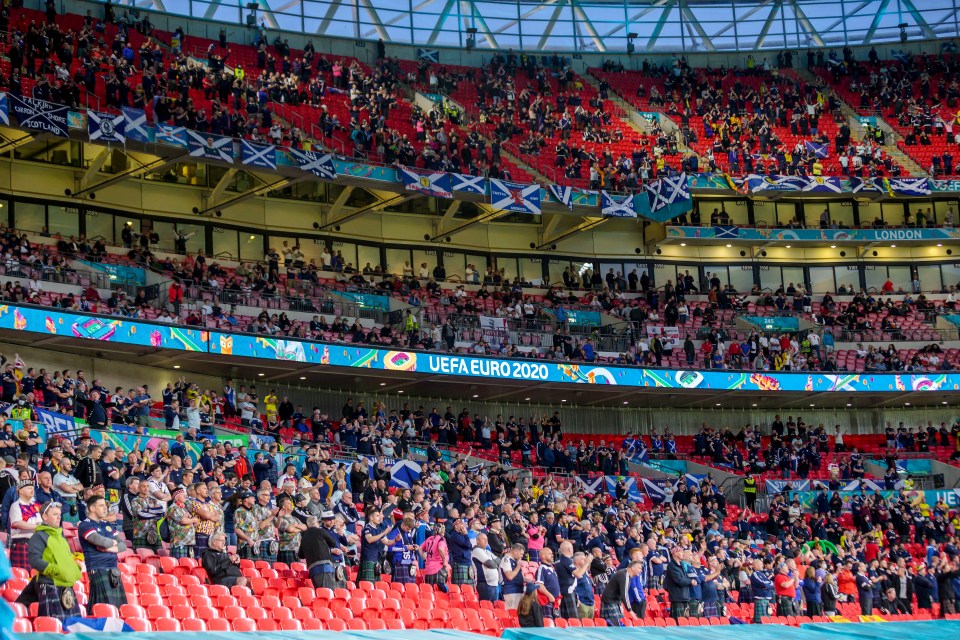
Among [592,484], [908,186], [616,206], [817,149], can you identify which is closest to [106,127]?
[592,484]

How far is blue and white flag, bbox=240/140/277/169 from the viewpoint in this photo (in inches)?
1204

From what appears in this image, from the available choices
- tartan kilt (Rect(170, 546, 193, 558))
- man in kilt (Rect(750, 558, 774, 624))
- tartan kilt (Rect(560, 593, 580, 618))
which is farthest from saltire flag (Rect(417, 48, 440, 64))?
tartan kilt (Rect(170, 546, 193, 558))

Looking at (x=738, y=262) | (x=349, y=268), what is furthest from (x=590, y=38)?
(x=349, y=268)

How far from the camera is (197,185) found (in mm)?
34000

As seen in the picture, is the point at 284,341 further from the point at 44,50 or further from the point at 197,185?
the point at 44,50

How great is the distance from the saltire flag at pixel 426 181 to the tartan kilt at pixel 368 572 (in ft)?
65.6

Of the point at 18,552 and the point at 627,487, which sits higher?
the point at 18,552

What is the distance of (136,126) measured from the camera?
2872 cm

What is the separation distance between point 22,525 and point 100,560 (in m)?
0.90

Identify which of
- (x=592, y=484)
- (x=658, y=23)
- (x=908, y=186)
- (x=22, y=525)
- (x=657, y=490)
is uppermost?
(x=658, y=23)

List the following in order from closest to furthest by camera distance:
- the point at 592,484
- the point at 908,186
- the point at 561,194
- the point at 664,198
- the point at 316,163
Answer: the point at 592,484
the point at 316,163
the point at 561,194
the point at 664,198
the point at 908,186

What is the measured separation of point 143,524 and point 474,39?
33.7 metres

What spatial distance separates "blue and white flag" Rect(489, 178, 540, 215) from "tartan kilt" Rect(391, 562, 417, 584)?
2042 cm

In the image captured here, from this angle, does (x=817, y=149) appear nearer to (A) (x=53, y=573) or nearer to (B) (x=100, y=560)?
(B) (x=100, y=560)
